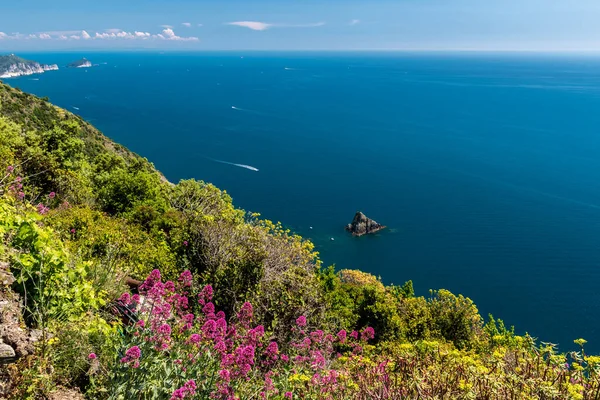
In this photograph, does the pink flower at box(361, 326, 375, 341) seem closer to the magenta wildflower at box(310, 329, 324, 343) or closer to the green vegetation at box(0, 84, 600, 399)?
the green vegetation at box(0, 84, 600, 399)

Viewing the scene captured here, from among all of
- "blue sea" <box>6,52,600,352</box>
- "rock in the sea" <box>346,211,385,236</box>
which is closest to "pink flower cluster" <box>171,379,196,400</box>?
"blue sea" <box>6,52,600,352</box>

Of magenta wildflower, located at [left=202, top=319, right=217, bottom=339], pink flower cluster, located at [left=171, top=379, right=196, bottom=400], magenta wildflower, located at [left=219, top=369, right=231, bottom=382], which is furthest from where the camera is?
magenta wildflower, located at [left=202, top=319, right=217, bottom=339]

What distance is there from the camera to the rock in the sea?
6488 cm

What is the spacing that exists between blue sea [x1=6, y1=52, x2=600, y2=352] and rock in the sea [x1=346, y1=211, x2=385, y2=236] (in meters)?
1.65

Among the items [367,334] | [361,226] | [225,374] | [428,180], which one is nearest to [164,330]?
[225,374]

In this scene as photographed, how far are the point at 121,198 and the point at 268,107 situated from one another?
14328 cm

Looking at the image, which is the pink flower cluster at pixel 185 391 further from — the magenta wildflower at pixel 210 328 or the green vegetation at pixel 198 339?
the magenta wildflower at pixel 210 328

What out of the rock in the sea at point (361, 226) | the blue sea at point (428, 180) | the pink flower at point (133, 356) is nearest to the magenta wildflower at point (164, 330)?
the pink flower at point (133, 356)

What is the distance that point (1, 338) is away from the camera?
4.22 meters

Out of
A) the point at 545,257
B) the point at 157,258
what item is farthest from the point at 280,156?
the point at 157,258

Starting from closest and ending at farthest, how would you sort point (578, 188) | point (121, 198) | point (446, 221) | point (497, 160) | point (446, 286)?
1. point (121, 198)
2. point (446, 286)
3. point (446, 221)
4. point (578, 188)
5. point (497, 160)

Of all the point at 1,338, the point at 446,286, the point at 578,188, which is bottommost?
the point at 446,286

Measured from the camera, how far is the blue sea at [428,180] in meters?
54.5

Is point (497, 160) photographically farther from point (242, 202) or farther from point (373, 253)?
point (242, 202)
